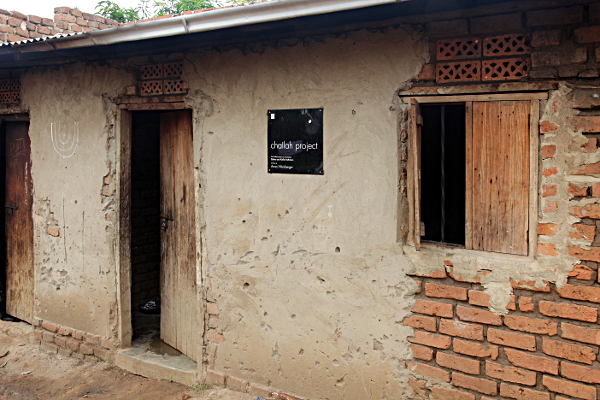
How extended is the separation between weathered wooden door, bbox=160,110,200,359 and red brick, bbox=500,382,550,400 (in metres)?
2.66

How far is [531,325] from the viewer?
3008 mm

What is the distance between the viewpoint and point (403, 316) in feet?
11.2

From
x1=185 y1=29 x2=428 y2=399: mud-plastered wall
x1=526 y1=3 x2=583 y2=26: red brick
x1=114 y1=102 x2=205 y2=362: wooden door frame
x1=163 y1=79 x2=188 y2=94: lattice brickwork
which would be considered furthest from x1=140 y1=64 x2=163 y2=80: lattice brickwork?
x1=526 y1=3 x2=583 y2=26: red brick

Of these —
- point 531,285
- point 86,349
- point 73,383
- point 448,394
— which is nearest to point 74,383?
point 73,383

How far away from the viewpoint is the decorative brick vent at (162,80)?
438 cm

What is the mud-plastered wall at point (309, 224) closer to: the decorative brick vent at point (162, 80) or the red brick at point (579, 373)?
the decorative brick vent at point (162, 80)

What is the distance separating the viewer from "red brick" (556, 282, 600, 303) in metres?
2.83

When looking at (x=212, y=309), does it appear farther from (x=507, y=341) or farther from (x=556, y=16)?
(x=556, y=16)

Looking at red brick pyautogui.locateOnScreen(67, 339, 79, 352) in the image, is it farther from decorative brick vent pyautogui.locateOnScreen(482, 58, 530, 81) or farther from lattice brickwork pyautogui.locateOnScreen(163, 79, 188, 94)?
decorative brick vent pyautogui.locateOnScreen(482, 58, 530, 81)

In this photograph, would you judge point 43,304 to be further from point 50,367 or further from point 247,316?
point 247,316

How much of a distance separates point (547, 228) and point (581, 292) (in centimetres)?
40

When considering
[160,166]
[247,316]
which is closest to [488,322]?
[247,316]

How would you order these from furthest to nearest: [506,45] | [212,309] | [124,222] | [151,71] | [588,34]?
[124,222]
[151,71]
[212,309]
[506,45]
[588,34]

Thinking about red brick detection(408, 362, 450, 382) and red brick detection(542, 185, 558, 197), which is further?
red brick detection(408, 362, 450, 382)
